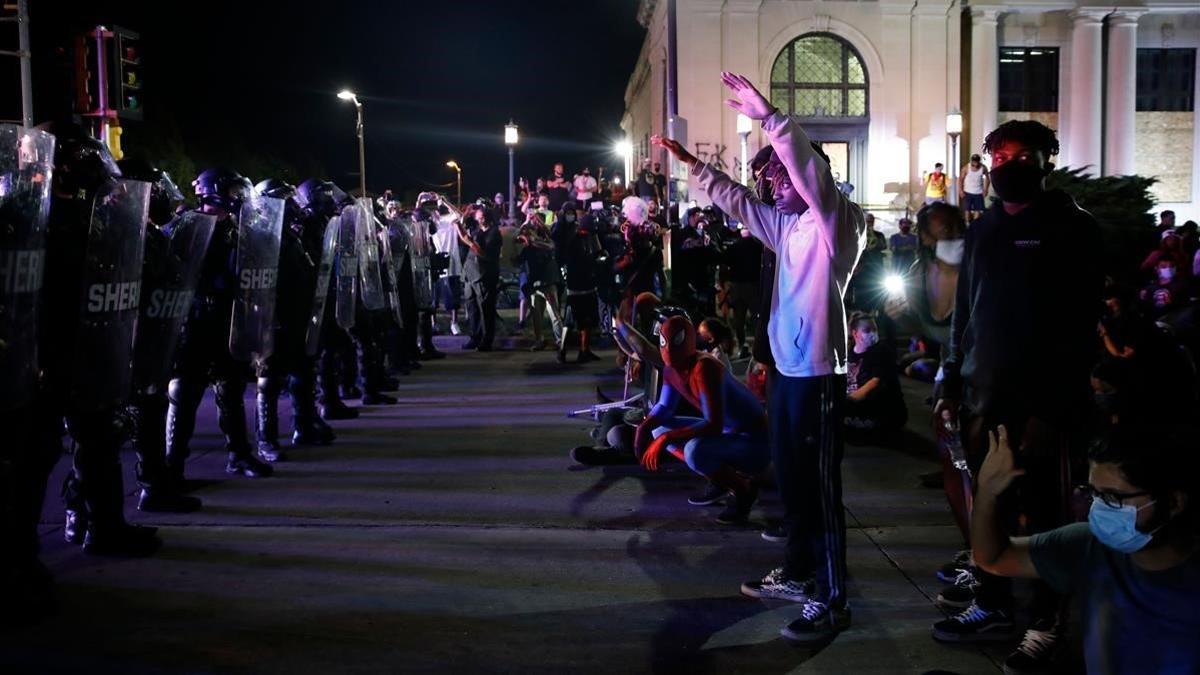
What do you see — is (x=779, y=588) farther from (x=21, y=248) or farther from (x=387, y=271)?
(x=387, y=271)

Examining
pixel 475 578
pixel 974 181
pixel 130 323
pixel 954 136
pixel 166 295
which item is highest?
pixel 954 136

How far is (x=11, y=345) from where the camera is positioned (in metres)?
4.48

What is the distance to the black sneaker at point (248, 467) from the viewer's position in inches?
302

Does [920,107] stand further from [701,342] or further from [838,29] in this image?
[701,342]

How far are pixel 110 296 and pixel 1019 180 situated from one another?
13.5 ft

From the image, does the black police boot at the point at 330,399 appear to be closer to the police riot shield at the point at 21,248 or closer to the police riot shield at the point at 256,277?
the police riot shield at the point at 256,277

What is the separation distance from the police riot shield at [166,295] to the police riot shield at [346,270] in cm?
311

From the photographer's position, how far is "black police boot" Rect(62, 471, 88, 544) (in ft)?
18.5

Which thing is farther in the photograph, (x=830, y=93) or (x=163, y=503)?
(x=830, y=93)

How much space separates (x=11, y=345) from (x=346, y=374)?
23.0 feet

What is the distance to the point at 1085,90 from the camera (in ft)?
108

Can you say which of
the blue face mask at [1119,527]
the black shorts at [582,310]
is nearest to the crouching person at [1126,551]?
the blue face mask at [1119,527]

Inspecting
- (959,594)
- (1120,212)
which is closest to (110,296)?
(959,594)

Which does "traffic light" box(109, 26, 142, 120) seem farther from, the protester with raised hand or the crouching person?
the crouching person
